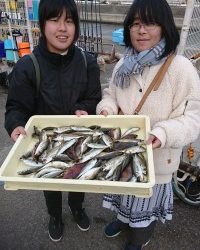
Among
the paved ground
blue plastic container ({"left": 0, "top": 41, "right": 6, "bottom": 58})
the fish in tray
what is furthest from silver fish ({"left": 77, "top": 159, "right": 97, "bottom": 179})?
blue plastic container ({"left": 0, "top": 41, "right": 6, "bottom": 58})

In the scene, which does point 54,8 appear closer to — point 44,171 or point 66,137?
point 66,137

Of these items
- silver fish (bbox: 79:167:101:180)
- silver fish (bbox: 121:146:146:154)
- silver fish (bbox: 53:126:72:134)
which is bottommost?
silver fish (bbox: 79:167:101:180)

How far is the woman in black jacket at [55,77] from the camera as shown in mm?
2383

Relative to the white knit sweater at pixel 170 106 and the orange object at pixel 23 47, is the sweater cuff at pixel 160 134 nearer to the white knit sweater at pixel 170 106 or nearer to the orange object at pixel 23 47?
the white knit sweater at pixel 170 106

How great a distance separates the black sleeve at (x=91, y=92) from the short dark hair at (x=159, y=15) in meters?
0.62

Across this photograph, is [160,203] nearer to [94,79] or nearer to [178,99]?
[178,99]

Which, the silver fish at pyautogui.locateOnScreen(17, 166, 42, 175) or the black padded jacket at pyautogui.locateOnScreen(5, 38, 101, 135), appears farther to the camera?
the black padded jacket at pyautogui.locateOnScreen(5, 38, 101, 135)

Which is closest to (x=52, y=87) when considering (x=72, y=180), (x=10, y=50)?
(x=72, y=180)

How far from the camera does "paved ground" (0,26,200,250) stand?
319cm

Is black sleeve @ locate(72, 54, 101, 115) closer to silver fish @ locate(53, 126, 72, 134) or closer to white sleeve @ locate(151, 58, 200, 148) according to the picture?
silver fish @ locate(53, 126, 72, 134)

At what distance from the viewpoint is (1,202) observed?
12.5ft

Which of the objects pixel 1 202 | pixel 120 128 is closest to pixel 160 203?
pixel 120 128

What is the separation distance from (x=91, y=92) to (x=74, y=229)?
1.61 meters

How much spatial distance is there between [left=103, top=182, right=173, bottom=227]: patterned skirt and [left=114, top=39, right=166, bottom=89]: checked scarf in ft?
3.14
